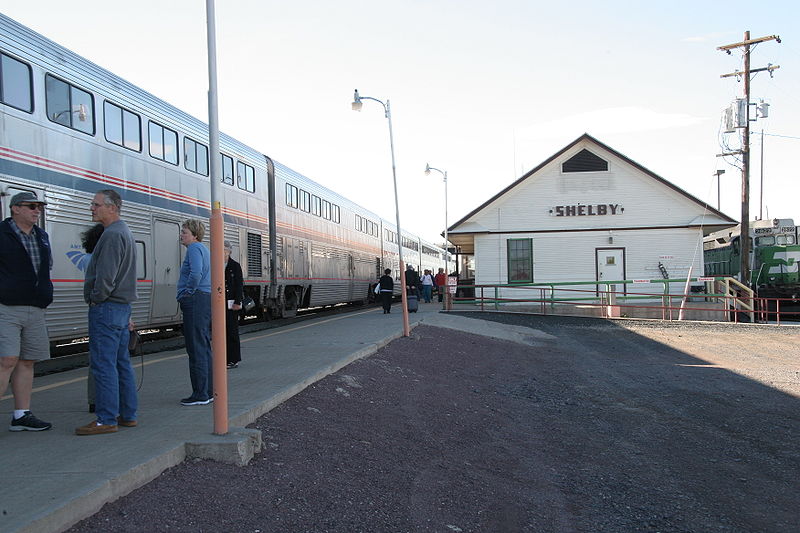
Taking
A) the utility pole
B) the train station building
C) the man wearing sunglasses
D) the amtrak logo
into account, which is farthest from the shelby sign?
the man wearing sunglasses

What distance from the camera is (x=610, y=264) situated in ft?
90.1

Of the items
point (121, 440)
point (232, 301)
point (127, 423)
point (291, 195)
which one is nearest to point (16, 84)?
point (232, 301)

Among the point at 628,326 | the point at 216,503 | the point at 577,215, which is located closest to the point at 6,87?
the point at 216,503

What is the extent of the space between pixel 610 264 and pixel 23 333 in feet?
81.3

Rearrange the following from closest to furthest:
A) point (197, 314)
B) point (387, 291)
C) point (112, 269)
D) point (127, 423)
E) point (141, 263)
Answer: point (112, 269) < point (127, 423) < point (197, 314) < point (141, 263) < point (387, 291)

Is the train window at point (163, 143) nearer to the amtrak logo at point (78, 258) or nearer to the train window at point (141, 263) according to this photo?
the train window at point (141, 263)

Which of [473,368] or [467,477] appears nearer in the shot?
[467,477]

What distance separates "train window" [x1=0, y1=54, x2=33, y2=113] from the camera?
8328mm

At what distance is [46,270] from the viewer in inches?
217

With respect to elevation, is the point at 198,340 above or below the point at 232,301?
below

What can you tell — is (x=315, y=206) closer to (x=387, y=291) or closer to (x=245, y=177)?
(x=387, y=291)

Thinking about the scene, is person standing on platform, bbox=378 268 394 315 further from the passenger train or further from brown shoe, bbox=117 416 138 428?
brown shoe, bbox=117 416 138 428

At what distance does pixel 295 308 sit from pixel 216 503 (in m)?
15.8

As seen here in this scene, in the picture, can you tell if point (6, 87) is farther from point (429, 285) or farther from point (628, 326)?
point (429, 285)
